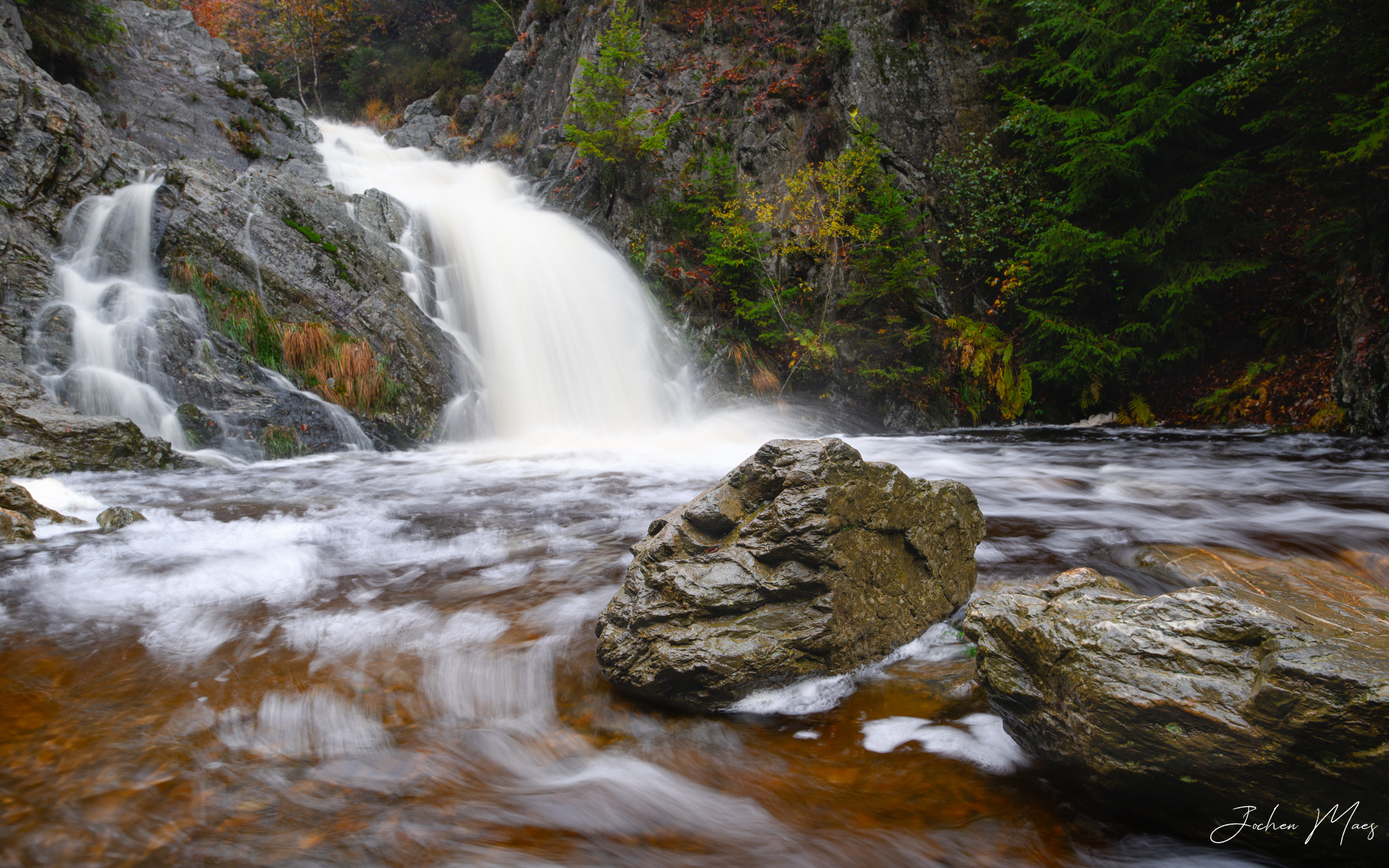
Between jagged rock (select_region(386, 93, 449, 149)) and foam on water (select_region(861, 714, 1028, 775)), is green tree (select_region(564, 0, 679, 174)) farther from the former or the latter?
foam on water (select_region(861, 714, 1028, 775))

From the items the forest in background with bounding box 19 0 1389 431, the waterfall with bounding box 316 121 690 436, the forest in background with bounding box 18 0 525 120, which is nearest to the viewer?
the forest in background with bounding box 19 0 1389 431

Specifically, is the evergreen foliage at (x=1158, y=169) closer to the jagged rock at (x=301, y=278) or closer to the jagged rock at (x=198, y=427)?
the jagged rock at (x=301, y=278)

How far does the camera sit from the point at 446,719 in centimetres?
253

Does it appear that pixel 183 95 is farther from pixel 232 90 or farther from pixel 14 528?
pixel 14 528

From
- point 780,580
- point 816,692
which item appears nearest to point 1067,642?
point 816,692

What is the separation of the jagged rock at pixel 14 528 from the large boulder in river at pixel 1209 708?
5.80 m

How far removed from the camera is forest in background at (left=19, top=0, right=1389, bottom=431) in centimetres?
782

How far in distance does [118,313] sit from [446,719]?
27.1ft

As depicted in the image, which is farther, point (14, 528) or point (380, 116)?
point (380, 116)

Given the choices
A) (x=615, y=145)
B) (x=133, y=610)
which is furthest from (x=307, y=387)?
(x=615, y=145)

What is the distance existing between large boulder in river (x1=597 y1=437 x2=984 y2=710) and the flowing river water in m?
0.15

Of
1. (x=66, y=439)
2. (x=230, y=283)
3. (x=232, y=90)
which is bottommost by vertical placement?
(x=66, y=439)

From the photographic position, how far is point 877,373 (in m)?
11.2
